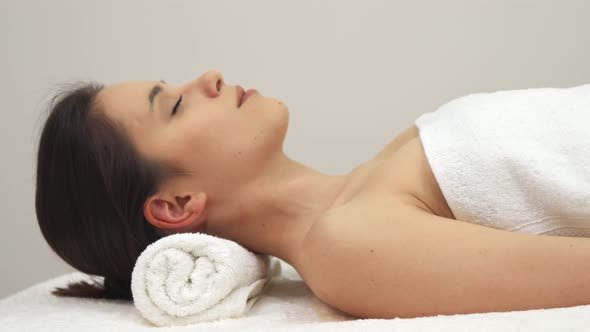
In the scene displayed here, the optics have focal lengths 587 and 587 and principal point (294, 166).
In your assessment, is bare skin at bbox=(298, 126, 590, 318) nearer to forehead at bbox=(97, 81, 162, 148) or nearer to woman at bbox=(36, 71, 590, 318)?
woman at bbox=(36, 71, 590, 318)

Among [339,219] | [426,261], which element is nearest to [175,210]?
[339,219]

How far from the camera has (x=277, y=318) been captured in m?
1.06

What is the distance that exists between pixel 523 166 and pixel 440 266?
0.24m

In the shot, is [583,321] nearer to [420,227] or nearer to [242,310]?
[420,227]

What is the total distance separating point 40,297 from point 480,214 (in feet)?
3.16

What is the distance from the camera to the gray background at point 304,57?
1775 millimetres

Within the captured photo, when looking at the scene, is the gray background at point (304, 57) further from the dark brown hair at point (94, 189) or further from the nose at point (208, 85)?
the dark brown hair at point (94, 189)

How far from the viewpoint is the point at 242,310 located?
1.08 m

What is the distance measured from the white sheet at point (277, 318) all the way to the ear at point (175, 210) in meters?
0.19

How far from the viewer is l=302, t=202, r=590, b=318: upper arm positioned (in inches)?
32.9

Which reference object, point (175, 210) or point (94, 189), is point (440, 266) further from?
point (94, 189)

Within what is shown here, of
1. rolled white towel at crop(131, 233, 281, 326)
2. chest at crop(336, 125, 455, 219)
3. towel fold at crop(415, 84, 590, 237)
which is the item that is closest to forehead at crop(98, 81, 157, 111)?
rolled white towel at crop(131, 233, 281, 326)

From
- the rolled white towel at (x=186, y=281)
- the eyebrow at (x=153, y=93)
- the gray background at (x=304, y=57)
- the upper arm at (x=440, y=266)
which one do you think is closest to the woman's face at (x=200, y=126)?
the eyebrow at (x=153, y=93)

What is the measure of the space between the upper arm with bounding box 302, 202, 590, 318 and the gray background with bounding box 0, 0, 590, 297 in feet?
2.96
